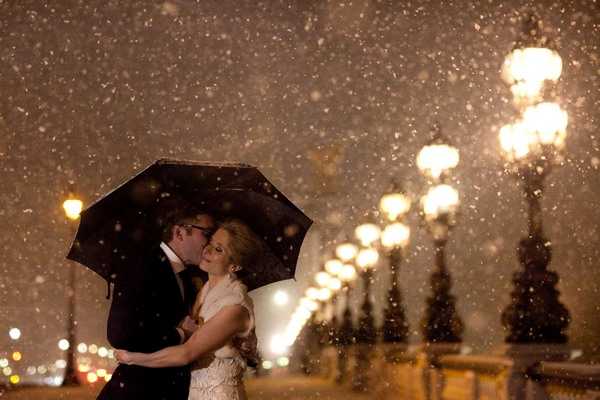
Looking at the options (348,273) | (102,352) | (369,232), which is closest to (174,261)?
(369,232)

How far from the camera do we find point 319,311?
5341 cm

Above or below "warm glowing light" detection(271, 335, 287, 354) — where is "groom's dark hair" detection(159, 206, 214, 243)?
below

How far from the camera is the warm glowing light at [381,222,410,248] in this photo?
22.6m

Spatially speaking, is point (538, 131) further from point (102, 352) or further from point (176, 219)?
point (102, 352)

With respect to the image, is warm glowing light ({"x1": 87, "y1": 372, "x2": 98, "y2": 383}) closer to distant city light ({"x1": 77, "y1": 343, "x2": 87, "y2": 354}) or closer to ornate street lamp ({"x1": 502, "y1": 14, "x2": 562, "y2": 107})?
ornate street lamp ({"x1": 502, "y1": 14, "x2": 562, "y2": 107})

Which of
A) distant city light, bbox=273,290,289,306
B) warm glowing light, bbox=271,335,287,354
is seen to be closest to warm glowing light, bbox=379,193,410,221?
warm glowing light, bbox=271,335,287,354

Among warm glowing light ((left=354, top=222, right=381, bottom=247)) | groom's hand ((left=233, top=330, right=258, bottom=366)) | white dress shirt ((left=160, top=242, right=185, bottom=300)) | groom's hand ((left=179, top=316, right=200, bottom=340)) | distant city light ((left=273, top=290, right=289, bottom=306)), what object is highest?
distant city light ((left=273, top=290, right=289, bottom=306))

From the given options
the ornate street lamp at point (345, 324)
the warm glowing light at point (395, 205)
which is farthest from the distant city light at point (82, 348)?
the warm glowing light at point (395, 205)

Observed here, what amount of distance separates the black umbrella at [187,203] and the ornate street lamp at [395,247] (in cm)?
1640

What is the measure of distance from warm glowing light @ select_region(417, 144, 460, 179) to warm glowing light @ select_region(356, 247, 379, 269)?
10664mm

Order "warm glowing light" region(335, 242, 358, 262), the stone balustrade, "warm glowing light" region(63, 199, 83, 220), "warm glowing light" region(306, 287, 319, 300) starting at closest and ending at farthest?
the stone balustrade < "warm glowing light" region(63, 199, 83, 220) < "warm glowing light" region(335, 242, 358, 262) < "warm glowing light" region(306, 287, 319, 300)

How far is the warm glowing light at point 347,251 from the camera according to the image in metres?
34.6

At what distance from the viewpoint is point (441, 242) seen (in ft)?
58.1

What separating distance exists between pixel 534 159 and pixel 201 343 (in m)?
8.81
